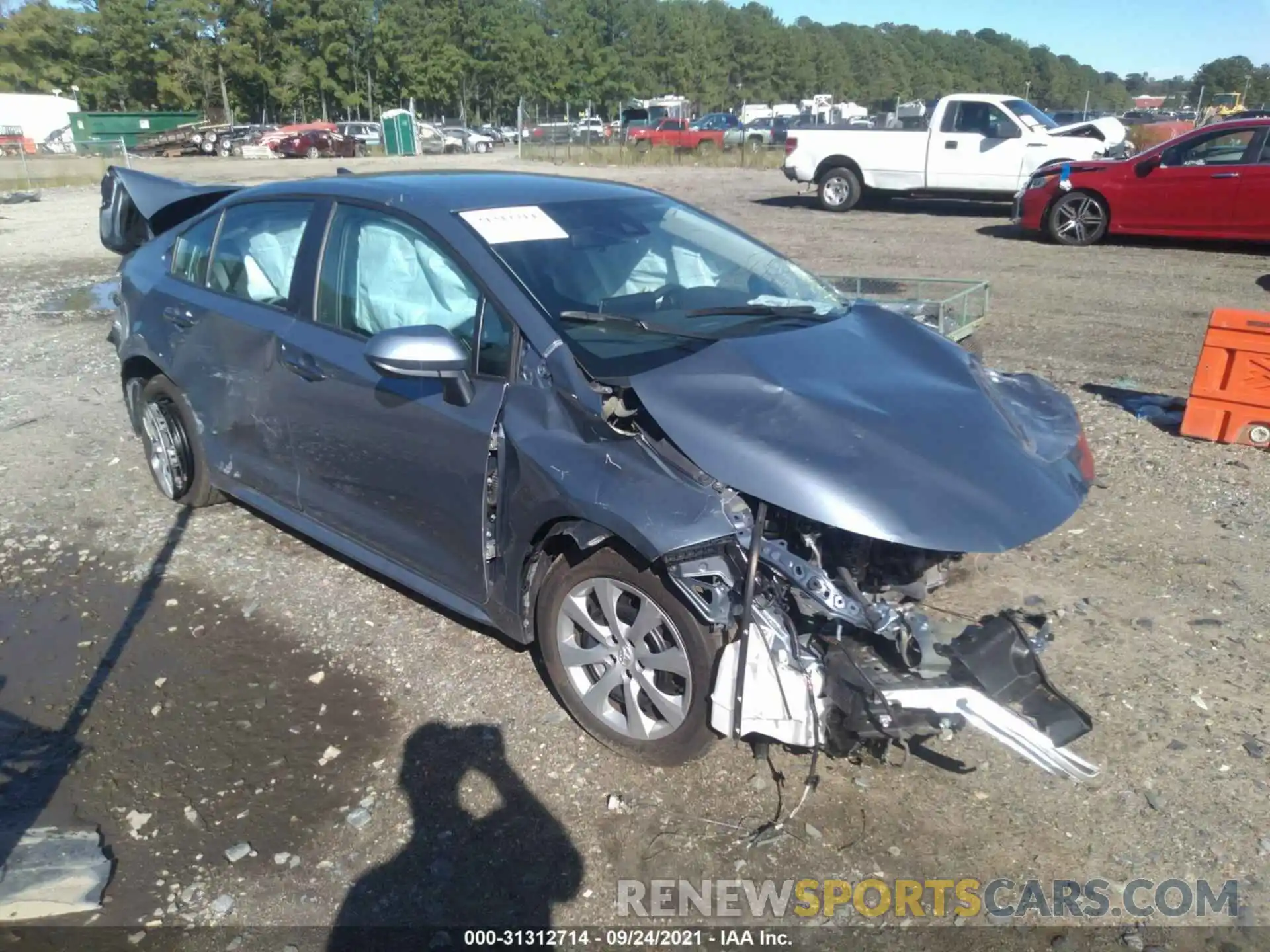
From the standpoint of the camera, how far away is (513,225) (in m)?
3.69

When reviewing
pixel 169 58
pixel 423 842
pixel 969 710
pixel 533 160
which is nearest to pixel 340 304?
pixel 423 842

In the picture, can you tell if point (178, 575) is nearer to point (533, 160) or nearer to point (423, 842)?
point (423, 842)

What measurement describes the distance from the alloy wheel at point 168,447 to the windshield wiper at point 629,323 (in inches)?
106

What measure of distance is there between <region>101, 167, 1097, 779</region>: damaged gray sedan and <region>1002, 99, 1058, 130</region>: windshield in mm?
14055

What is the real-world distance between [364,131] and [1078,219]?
45237 mm

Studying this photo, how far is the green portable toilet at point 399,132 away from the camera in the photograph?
43.7 meters

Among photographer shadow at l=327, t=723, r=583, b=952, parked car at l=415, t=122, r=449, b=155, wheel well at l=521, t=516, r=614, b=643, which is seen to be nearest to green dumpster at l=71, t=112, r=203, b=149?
parked car at l=415, t=122, r=449, b=155

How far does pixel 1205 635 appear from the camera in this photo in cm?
392

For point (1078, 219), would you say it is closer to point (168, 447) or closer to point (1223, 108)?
point (168, 447)

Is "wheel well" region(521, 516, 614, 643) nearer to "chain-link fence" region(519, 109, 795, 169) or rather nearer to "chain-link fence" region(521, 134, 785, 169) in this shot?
"chain-link fence" region(519, 109, 795, 169)

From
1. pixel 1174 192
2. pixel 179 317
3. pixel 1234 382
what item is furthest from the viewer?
pixel 1174 192

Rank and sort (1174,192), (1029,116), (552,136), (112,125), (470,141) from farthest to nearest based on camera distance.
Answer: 1. (470,141)
2. (112,125)
3. (552,136)
4. (1029,116)
5. (1174,192)

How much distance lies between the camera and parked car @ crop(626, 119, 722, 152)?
38.1 metres

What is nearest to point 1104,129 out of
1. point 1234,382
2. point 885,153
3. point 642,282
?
point 885,153
